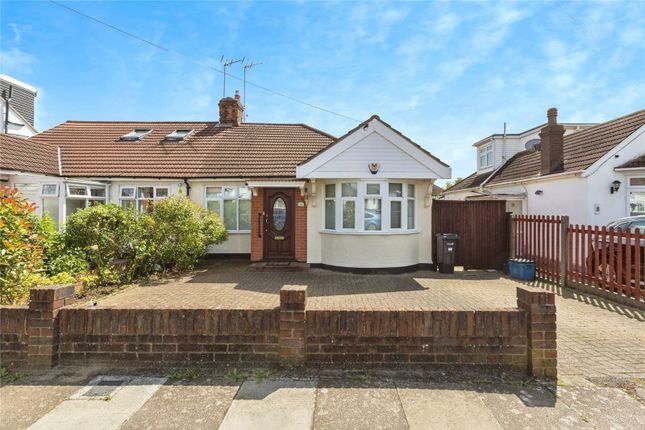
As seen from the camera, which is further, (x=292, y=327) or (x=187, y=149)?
(x=187, y=149)

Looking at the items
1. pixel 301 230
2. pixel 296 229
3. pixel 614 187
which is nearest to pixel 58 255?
pixel 296 229

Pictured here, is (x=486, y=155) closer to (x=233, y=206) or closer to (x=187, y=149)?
(x=233, y=206)

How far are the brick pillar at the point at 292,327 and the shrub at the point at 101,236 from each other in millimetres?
5946

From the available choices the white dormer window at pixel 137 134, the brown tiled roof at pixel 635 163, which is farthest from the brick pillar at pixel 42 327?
the brown tiled roof at pixel 635 163

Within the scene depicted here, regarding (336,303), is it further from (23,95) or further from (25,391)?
(23,95)

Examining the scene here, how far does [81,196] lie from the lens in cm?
1123

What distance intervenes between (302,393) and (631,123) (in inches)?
545

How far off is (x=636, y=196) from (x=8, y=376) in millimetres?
15036

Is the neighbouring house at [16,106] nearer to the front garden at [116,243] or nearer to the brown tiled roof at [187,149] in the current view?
the brown tiled roof at [187,149]

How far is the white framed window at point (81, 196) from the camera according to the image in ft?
35.7

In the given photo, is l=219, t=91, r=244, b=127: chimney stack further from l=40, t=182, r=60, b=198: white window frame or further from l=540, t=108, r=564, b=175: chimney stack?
l=540, t=108, r=564, b=175: chimney stack

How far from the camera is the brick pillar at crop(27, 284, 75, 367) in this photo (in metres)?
3.53

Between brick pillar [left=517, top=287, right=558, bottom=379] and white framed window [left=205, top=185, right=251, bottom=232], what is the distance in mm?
9792

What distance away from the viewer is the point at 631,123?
35.9 ft
